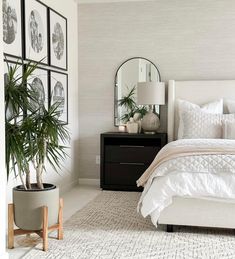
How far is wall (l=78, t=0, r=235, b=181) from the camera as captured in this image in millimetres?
5352

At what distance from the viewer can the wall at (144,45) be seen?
5352 millimetres

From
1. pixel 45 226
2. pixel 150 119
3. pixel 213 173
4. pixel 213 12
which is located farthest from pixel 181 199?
pixel 213 12

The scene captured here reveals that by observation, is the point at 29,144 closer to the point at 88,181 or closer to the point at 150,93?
the point at 150,93

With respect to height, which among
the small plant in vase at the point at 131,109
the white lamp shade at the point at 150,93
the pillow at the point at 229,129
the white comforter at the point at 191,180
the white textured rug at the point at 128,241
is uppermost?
the white lamp shade at the point at 150,93

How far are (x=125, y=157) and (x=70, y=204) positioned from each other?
1044 mm

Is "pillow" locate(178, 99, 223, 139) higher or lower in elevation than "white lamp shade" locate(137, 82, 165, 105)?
lower

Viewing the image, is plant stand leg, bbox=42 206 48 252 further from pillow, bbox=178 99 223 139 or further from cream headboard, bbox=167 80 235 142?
cream headboard, bbox=167 80 235 142

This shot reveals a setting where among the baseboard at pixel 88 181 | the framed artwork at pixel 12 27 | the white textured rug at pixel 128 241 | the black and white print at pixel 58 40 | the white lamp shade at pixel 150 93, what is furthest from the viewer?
the baseboard at pixel 88 181

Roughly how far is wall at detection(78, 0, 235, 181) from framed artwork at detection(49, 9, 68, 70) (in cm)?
60

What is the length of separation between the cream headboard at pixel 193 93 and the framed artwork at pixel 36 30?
1798mm

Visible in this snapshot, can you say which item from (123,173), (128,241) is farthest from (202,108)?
(128,241)

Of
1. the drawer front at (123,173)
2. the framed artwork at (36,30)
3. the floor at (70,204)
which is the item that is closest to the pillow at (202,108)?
the drawer front at (123,173)

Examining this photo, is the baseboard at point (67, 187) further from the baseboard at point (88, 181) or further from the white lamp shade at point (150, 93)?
the white lamp shade at point (150, 93)

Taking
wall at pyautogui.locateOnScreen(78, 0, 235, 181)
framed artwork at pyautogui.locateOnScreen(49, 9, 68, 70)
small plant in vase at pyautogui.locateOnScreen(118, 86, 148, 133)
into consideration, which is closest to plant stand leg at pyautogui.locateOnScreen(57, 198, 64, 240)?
framed artwork at pyautogui.locateOnScreen(49, 9, 68, 70)
